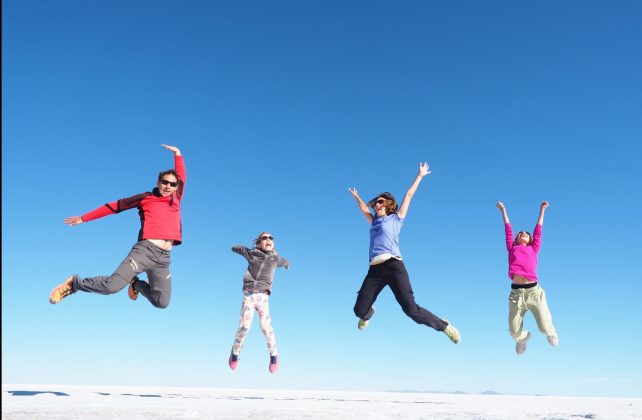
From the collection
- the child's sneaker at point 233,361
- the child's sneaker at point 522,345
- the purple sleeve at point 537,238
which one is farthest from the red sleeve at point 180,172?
the child's sneaker at point 522,345

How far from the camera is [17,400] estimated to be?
585 cm

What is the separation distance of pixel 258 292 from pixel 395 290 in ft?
7.83

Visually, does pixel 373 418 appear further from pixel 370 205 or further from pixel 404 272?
pixel 370 205

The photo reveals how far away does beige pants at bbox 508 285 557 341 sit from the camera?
35.3 ft

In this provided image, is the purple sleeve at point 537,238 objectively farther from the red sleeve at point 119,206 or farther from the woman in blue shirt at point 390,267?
the red sleeve at point 119,206

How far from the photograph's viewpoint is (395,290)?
8.98 meters

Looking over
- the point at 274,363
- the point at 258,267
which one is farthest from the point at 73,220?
the point at 274,363

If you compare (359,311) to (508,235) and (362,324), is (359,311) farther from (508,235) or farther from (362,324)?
Result: (508,235)

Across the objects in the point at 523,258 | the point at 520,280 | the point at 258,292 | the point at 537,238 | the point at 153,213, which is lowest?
the point at 258,292

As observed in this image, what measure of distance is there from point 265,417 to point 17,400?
121 inches

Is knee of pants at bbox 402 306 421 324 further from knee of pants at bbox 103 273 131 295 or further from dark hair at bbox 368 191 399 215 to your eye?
knee of pants at bbox 103 273 131 295

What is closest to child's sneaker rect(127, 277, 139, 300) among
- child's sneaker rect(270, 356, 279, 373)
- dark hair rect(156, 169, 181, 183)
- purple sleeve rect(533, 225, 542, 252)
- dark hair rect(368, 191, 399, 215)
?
dark hair rect(156, 169, 181, 183)

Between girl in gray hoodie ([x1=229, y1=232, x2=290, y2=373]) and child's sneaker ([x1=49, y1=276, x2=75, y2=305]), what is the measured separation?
2.82 m

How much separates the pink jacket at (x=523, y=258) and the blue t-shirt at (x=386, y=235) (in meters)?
3.05
